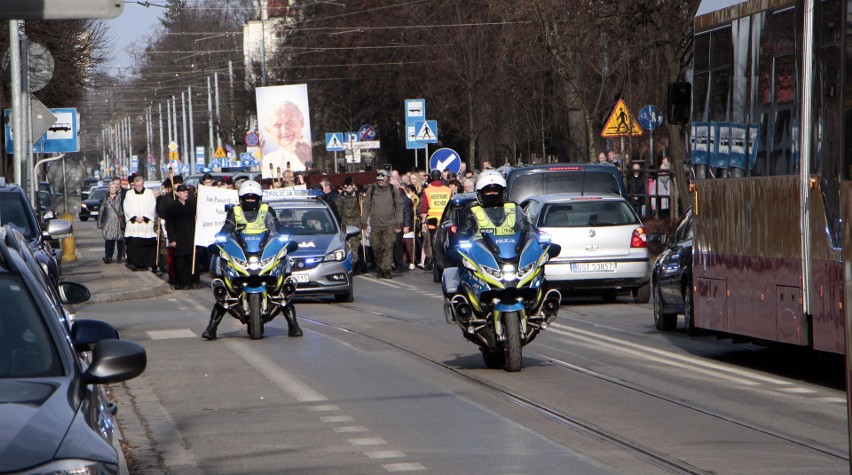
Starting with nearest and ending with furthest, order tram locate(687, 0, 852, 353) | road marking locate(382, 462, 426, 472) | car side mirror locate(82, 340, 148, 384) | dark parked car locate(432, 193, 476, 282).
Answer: car side mirror locate(82, 340, 148, 384)
road marking locate(382, 462, 426, 472)
tram locate(687, 0, 852, 353)
dark parked car locate(432, 193, 476, 282)

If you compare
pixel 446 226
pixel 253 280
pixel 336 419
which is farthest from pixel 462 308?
pixel 446 226

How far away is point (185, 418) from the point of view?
10.5 m

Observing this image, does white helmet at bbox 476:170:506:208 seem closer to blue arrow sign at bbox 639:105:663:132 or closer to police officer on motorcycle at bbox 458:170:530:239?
police officer on motorcycle at bbox 458:170:530:239

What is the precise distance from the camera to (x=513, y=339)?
12.8 m

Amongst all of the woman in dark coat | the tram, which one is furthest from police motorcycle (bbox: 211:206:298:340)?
the woman in dark coat

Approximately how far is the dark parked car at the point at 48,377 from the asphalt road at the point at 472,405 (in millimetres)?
2583

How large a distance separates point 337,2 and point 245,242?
52.6m

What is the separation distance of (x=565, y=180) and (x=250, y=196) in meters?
8.19

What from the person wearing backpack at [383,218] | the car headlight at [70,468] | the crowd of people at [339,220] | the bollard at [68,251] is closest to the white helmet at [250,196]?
the crowd of people at [339,220]

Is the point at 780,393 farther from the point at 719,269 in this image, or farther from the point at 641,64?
the point at 641,64

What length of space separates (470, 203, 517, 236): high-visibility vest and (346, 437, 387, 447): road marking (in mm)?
4042

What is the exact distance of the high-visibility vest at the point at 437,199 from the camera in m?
29.3

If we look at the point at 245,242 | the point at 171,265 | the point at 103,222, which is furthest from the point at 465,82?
the point at 245,242

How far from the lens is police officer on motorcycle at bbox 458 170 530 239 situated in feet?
43.0
